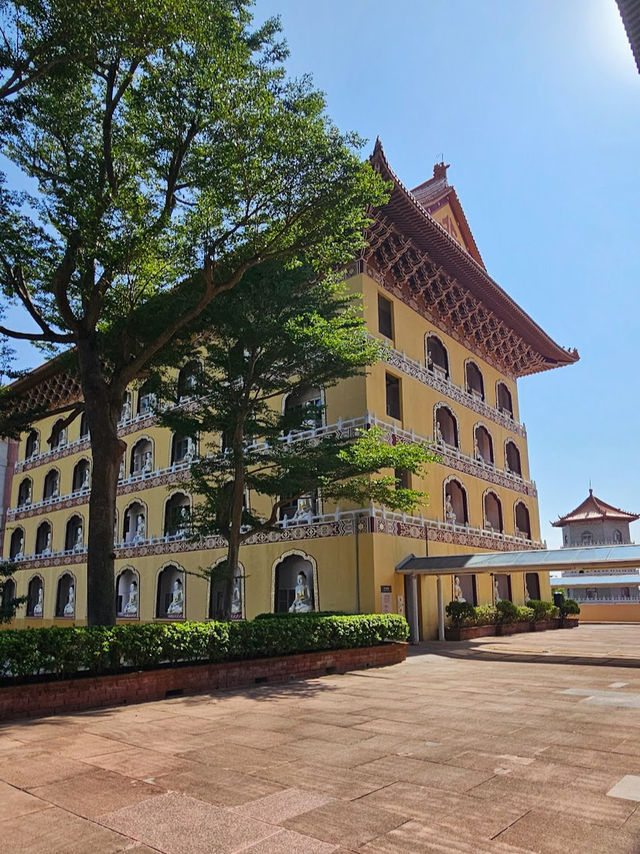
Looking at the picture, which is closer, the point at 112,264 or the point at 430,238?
the point at 112,264

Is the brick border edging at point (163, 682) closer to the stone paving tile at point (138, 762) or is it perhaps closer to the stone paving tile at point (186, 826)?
the stone paving tile at point (138, 762)

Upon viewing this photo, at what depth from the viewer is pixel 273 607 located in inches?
875

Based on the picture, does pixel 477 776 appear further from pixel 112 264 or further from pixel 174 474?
pixel 174 474

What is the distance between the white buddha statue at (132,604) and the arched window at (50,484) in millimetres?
9879

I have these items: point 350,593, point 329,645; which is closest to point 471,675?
point 329,645

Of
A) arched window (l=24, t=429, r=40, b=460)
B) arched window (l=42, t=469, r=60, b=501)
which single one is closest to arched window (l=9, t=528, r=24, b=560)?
arched window (l=42, t=469, r=60, b=501)

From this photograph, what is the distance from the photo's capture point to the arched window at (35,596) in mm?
33875

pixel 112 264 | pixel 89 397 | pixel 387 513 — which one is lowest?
pixel 387 513

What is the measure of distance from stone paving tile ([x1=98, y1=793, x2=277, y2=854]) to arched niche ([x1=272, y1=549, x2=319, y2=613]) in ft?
53.0

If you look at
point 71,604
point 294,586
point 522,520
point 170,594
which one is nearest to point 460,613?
point 294,586

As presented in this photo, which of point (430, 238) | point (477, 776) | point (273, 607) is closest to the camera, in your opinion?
point (477, 776)

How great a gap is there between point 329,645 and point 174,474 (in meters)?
15.3

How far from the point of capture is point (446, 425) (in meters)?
27.1

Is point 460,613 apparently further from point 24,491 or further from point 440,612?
point 24,491
